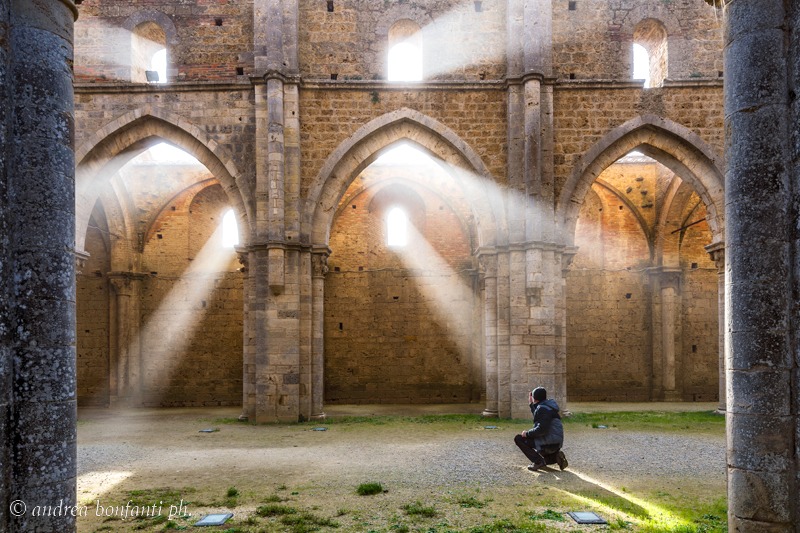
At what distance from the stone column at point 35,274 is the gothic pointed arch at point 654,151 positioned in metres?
10.2

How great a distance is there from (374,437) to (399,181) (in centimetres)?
872

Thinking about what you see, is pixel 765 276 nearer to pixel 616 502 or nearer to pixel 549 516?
pixel 549 516

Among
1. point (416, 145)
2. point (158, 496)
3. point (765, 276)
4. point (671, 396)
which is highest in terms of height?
point (416, 145)

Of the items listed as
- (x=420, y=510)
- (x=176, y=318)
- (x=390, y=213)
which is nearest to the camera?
(x=420, y=510)

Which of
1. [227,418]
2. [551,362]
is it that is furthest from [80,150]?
[551,362]

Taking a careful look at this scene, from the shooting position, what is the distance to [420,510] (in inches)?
219

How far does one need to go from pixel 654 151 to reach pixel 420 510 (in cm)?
993

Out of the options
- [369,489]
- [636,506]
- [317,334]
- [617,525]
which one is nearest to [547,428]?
[636,506]

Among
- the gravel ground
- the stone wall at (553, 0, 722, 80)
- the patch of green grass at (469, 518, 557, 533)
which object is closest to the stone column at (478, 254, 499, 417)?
the gravel ground

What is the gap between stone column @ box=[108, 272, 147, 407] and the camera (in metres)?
16.2

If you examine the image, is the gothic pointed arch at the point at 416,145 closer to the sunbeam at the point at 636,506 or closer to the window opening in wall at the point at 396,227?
the window opening in wall at the point at 396,227

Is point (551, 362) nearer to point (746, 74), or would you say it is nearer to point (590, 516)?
point (590, 516)

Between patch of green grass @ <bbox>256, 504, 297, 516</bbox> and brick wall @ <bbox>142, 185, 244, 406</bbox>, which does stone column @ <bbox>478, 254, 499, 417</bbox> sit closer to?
patch of green grass @ <bbox>256, 504, 297, 516</bbox>

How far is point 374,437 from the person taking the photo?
10.3 metres
